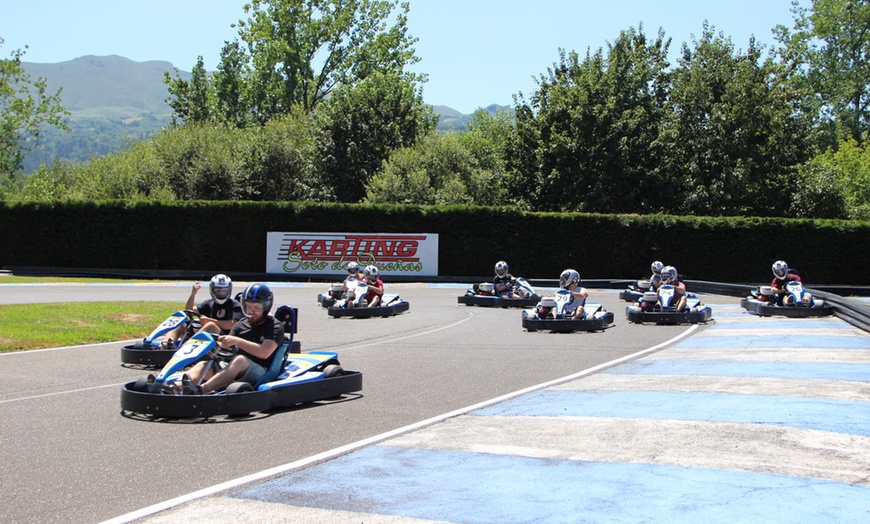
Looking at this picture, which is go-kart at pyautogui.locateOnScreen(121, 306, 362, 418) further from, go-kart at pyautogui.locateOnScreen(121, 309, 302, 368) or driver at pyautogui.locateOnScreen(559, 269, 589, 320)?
driver at pyautogui.locateOnScreen(559, 269, 589, 320)

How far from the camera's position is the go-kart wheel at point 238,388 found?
331 inches

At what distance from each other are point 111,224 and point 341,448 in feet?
110

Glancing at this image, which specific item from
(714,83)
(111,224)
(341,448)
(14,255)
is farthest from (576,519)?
(714,83)

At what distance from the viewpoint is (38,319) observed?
55.7 feet

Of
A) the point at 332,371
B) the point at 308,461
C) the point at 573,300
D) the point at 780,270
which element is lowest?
the point at 308,461

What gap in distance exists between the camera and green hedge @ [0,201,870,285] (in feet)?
119

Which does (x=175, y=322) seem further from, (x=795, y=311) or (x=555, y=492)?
(x=795, y=311)

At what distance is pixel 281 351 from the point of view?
914 cm

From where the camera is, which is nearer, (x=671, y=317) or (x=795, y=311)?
(x=671, y=317)

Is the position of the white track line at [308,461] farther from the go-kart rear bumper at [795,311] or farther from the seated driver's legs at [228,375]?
the go-kart rear bumper at [795,311]

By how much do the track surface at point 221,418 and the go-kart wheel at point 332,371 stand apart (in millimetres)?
310

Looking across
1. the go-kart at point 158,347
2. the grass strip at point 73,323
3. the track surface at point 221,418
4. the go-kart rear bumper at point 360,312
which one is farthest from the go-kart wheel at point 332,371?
the go-kart rear bumper at point 360,312

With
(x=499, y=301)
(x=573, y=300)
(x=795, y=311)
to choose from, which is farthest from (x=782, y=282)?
(x=499, y=301)

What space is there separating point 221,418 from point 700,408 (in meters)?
4.69
